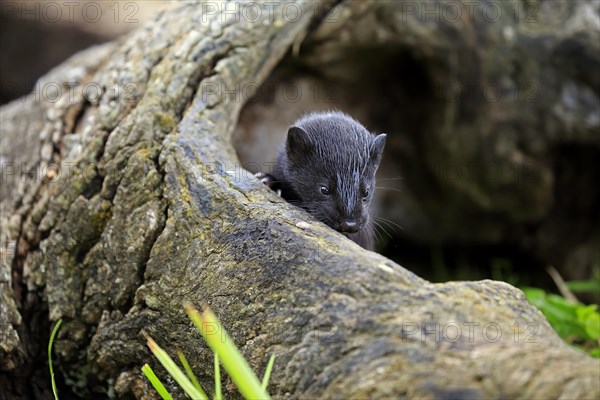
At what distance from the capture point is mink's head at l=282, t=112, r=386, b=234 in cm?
445

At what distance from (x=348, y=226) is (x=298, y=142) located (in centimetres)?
75

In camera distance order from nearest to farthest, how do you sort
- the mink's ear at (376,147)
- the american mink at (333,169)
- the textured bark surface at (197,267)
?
the textured bark surface at (197,267)
the american mink at (333,169)
the mink's ear at (376,147)

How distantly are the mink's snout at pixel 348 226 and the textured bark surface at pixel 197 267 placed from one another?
0.58 m

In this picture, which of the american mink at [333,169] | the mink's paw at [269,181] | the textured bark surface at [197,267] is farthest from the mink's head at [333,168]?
the textured bark surface at [197,267]

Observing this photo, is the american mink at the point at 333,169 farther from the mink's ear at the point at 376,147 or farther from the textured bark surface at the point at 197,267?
the textured bark surface at the point at 197,267

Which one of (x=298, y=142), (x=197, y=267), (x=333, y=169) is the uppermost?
(x=298, y=142)

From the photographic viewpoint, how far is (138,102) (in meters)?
4.70

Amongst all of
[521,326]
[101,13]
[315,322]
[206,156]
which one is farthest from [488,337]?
[101,13]

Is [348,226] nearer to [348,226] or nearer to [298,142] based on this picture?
[348,226]

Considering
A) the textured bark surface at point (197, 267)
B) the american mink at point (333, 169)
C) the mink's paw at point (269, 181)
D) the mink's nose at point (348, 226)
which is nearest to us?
the textured bark surface at point (197, 267)

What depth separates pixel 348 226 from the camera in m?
4.32

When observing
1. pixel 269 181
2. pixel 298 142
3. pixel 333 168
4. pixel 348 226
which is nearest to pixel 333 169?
pixel 333 168

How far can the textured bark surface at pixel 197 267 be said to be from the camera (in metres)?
2.85

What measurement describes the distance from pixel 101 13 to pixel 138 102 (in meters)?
6.48
